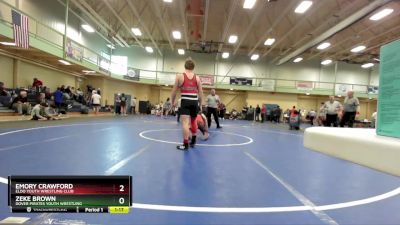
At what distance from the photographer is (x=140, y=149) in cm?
504

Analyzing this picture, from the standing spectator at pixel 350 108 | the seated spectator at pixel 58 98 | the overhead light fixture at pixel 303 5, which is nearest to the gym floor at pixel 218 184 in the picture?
the standing spectator at pixel 350 108

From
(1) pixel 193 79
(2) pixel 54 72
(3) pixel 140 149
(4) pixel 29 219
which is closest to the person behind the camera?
(4) pixel 29 219

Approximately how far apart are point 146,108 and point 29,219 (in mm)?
28097

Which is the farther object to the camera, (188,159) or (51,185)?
(188,159)

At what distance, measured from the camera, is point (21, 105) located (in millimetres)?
12547

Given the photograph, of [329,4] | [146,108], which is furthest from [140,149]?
[146,108]

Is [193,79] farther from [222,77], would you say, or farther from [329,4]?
[222,77]
